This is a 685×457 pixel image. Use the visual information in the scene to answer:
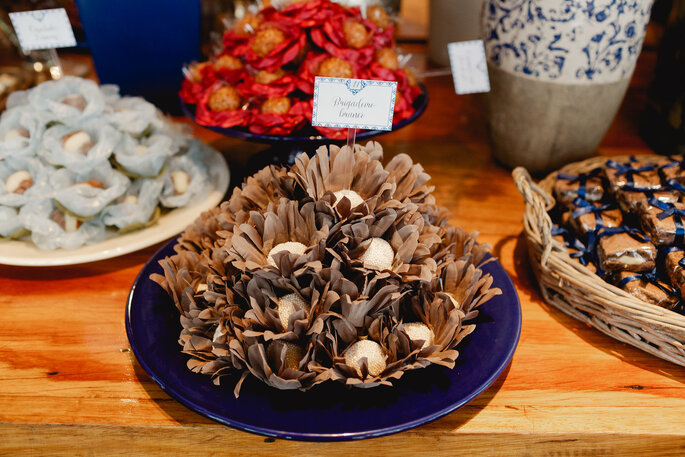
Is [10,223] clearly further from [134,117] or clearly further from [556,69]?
[556,69]

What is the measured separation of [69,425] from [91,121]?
0.50m

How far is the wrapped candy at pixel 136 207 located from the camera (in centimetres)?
85

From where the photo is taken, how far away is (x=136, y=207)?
2.84 ft

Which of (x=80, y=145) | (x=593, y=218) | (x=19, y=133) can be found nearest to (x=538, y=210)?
(x=593, y=218)

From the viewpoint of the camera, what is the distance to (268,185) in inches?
26.3

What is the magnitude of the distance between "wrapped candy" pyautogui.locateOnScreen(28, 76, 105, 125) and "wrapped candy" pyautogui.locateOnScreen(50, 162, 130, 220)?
0.32ft

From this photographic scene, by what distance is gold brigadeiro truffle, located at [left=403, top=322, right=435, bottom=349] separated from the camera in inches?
23.4

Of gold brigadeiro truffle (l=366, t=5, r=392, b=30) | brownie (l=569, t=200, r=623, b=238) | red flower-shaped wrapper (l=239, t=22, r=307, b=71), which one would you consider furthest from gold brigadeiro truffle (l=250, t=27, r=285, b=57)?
brownie (l=569, t=200, r=623, b=238)

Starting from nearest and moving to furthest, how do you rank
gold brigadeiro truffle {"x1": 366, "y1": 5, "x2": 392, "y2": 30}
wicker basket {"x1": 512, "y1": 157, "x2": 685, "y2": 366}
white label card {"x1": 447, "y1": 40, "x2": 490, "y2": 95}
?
wicker basket {"x1": 512, "y1": 157, "x2": 685, "y2": 366} < white label card {"x1": 447, "y1": 40, "x2": 490, "y2": 95} < gold brigadeiro truffle {"x1": 366, "y1": 5, "x2": 392, "y2": 30}

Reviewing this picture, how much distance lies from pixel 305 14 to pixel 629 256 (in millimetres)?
631

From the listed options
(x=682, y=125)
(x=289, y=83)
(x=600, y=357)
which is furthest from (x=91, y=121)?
(x=682, y=125)

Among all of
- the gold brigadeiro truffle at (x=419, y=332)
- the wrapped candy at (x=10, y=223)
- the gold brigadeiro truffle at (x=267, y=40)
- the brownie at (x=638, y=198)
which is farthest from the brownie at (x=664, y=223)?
the wrapped candy at (x=10, y=223)

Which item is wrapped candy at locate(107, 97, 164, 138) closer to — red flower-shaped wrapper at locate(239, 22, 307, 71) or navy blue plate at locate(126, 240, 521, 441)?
red flower-shaped wrapper at locate(239, 22, 307, 71)

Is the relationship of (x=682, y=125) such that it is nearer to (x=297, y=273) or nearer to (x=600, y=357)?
(x=600, y=357)
